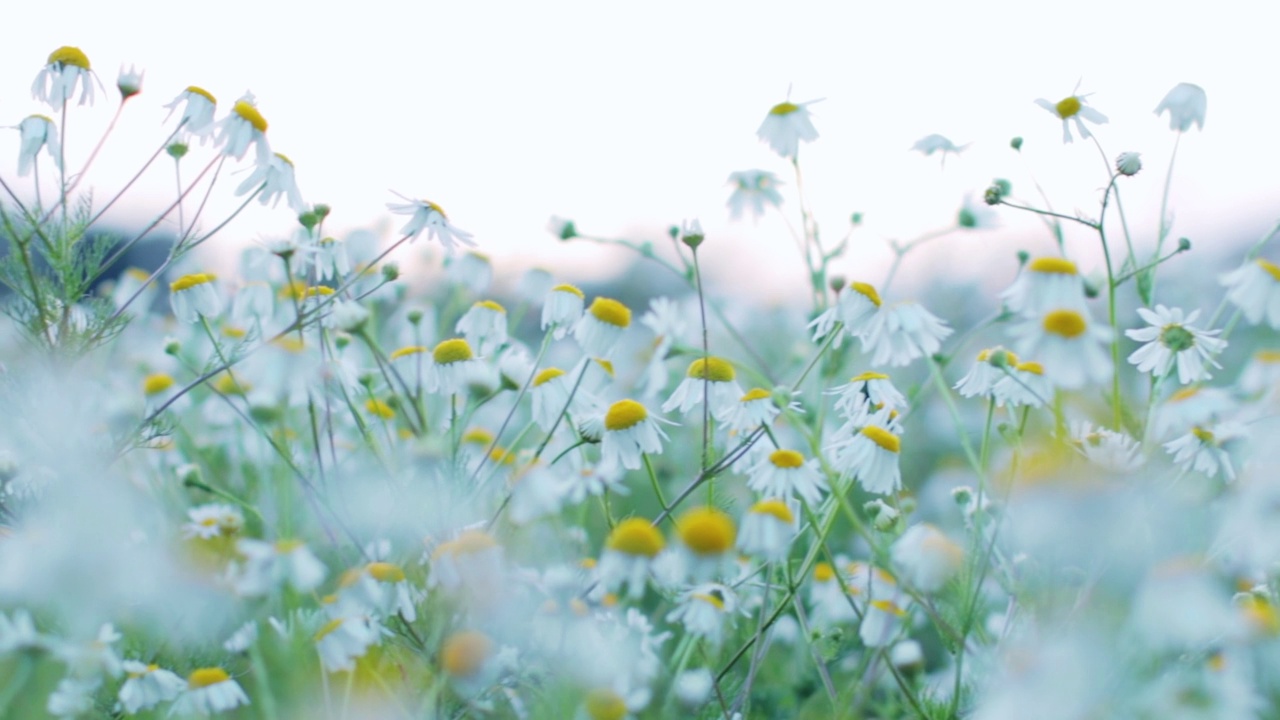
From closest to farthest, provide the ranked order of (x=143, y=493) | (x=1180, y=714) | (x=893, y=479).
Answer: (x=1180, y=714) < (x=893, y=479) < (x=143, y=493)

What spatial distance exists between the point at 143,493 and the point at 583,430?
1.32m

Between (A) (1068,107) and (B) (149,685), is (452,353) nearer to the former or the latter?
(B) (149,685)

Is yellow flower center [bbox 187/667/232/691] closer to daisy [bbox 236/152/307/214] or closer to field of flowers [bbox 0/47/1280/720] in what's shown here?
field of flowers [bbox 0/47/1280/720]

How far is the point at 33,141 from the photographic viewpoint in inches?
73.2

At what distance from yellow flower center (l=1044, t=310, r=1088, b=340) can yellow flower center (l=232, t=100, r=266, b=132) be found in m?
1.42

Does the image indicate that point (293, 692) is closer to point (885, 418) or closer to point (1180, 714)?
point (885, 418)

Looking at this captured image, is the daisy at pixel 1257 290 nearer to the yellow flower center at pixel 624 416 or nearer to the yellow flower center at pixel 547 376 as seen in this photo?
the yellow flower center at pixel 624 416

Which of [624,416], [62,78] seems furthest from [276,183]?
[624,416]

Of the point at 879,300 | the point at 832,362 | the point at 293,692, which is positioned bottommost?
the point at 293,692

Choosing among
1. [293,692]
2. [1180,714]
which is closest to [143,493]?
[293,692]

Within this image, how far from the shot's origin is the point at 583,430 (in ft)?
5.54

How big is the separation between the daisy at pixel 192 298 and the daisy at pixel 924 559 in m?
1.45

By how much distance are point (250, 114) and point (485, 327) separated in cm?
62

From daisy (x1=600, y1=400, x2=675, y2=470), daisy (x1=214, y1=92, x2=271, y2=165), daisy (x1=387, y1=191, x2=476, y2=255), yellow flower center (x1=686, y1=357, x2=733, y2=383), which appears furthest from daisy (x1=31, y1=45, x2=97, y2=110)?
yellow flower center (x1=686, y1=357, x2=733, y2=383)
